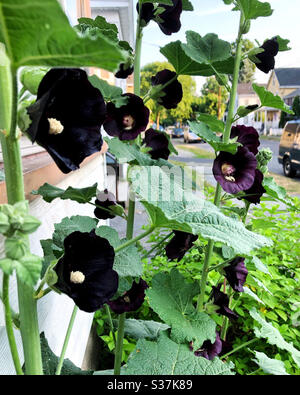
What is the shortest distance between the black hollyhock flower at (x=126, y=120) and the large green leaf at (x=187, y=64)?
0.18 m

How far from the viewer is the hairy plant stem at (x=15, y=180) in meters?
0.42

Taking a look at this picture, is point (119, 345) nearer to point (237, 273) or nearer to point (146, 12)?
point (237, 273)

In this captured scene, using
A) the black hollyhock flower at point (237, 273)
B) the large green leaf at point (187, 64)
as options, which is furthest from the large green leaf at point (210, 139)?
the black hollyhock flower at point (237, 273)

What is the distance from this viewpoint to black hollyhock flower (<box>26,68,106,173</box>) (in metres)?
0.44

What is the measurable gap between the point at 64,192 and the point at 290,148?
37.1 feet

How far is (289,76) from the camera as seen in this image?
1554 inches

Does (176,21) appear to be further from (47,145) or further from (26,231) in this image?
(26,231)

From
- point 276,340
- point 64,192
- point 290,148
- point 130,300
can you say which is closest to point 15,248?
point 64,192

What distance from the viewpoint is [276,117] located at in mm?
38969

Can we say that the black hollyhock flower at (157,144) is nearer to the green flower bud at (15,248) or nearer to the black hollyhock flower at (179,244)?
the black hollyhock flower at (179,244)

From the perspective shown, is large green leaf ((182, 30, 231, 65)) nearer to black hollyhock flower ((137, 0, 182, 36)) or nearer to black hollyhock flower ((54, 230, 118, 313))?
black hollyhock flower ((137, 0, 182, 36))

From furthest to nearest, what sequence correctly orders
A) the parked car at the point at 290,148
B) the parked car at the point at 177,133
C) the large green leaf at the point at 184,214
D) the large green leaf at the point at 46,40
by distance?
the parked car at the point at 177,133 → the parked car at the point at 290,148 → the large green leaf at the point at 184,214 → the large green leaf at the point at 46,40

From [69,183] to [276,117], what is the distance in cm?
4059
